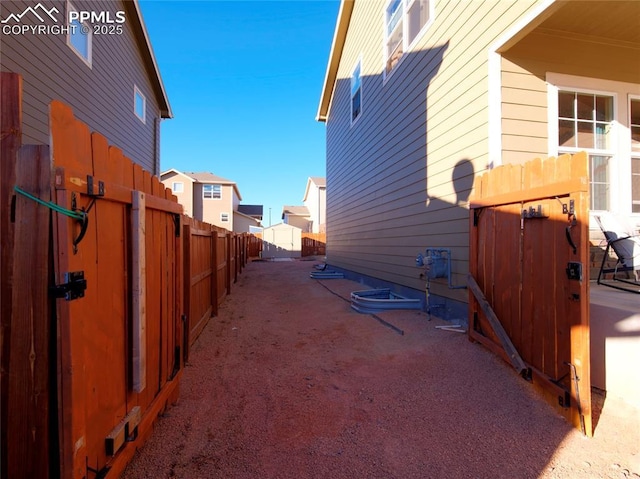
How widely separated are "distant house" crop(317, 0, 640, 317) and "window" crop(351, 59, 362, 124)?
2127mm

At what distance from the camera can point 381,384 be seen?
290 cm

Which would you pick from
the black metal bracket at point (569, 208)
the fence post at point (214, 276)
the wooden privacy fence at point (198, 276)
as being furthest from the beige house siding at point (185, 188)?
the black metal bracket at point (569, 208)

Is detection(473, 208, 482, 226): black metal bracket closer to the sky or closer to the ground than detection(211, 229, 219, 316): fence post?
closer to the sky

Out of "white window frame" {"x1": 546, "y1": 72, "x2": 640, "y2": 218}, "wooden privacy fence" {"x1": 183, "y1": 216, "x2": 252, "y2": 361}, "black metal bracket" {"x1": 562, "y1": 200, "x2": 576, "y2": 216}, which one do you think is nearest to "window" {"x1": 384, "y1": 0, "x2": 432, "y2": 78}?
"white window frame" {"x1": 546, "y1": 72, "x2": 640, "y2": 218}

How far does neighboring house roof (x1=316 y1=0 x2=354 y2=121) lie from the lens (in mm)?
9305

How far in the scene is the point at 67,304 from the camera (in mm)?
1350

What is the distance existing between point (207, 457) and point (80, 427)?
0.84 m

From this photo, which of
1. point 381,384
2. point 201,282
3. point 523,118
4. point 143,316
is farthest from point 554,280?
point 201,282

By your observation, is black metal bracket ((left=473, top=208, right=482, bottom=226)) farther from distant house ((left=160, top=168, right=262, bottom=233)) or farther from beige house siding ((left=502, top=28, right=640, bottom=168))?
distant house ((left=160, top=168, right=262, bottom=233))

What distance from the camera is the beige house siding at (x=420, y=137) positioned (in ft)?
13.5

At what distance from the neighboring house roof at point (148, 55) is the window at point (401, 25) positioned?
646cm

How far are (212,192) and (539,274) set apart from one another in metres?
26.5

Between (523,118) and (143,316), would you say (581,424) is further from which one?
(523,118)

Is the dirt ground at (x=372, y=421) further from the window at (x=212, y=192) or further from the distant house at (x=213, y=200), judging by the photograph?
the window at (x=212, y=192)
